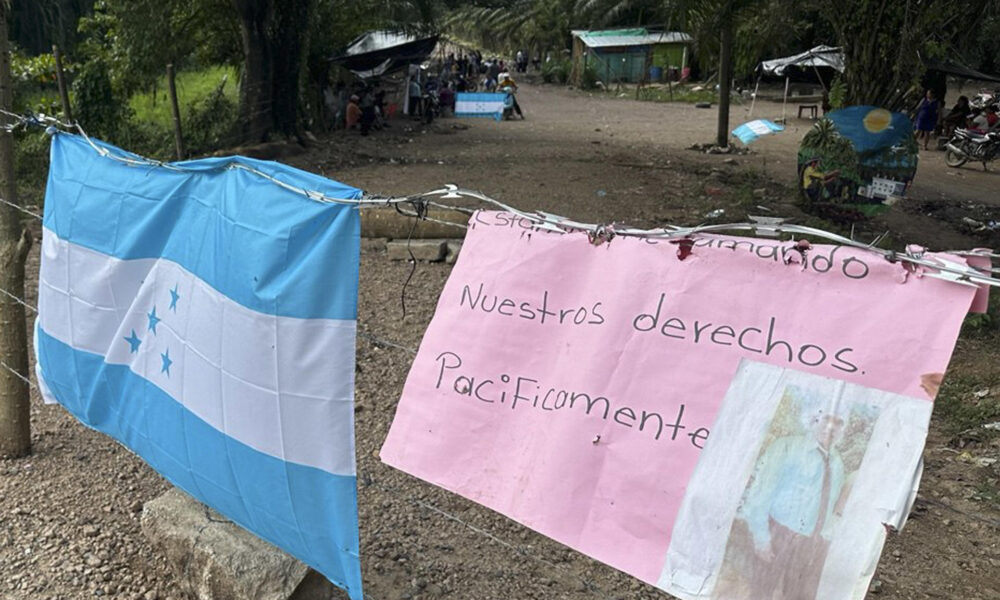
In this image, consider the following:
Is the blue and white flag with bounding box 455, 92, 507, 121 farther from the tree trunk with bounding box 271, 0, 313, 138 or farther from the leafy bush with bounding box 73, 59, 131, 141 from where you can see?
the leafy bush with bounding box 73, 59, 131, 141

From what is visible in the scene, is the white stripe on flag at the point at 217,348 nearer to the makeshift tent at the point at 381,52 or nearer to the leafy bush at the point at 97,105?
the leafy bush at the point at 97,105

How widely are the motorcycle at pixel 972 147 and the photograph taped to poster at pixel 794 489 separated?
1415 centimetres

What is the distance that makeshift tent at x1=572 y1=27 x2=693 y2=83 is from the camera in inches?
1266

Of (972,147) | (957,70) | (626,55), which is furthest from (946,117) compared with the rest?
(626,55)

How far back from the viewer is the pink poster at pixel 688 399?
1.51 m

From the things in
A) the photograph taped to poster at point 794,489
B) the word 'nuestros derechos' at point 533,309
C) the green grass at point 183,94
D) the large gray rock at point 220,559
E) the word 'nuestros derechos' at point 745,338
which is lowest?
the large gray rock at point 220,559

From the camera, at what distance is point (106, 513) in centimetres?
372

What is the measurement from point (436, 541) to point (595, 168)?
877 cm

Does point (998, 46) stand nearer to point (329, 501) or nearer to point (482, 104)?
point (482, 104)

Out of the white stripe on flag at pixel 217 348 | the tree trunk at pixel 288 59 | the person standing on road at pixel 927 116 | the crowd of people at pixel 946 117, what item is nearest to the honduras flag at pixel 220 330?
the white stripe on flag at pixel 217 348

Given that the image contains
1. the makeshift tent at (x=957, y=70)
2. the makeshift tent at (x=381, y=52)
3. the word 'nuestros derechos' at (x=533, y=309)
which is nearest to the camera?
the word 'nuestros derechos' at (x=533, y=309)

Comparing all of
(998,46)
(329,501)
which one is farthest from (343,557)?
(998,46)

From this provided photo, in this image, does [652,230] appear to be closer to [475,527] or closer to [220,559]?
[220,559]

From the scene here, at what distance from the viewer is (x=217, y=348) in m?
2.58
